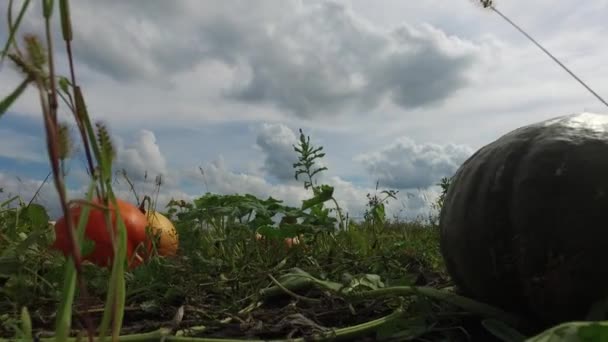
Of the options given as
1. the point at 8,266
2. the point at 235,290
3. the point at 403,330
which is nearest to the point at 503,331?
the point at 403,330

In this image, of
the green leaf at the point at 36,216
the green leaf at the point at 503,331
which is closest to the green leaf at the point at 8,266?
the green leaf at the point at 36,216

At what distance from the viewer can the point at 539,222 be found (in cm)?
199

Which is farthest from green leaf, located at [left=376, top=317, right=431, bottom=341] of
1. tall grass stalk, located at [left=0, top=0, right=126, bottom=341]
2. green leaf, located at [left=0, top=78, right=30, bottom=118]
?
green leaf, located at [left=0, top=78, right=30, bottom=118]

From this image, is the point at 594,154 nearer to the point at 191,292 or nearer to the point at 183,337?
the point at 183,337

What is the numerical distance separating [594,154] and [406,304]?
0.80 metres

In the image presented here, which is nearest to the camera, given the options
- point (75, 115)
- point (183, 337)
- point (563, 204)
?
point (75, 115)

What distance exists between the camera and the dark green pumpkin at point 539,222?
1.95 meters

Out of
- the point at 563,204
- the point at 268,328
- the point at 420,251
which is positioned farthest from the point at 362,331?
the point at 420,251

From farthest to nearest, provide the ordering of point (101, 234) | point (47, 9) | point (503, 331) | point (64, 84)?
point (101, 234) → point (503, 331) → point (64, 84) → point (47, 9)

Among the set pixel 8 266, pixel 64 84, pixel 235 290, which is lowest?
pixel 235 290

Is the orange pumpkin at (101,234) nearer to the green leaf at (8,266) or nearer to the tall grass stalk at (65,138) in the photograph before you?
the green leaf at (8,266)

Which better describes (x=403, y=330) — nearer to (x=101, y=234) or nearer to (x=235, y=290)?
(x=235, y=290)

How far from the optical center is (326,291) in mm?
2482

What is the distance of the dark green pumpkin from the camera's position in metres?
1.95
